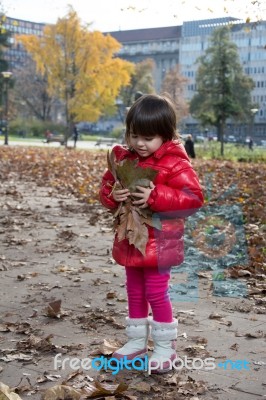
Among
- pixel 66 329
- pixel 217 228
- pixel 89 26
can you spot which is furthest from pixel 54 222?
pixel 89 26

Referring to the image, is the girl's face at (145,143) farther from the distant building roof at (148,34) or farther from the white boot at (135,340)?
the distant building roof at (148,34)

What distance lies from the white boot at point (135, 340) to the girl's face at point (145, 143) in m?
0.88

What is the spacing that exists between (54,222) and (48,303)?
429cm

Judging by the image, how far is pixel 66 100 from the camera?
49062mm

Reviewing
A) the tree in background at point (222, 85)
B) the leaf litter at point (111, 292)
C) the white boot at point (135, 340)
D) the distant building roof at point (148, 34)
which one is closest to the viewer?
the leaf litter at point (111, 292)

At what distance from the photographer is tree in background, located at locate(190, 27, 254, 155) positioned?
46875 mm

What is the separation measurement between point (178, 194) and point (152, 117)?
39 centimetres

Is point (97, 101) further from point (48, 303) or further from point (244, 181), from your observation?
point (48, 303)

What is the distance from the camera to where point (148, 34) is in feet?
402

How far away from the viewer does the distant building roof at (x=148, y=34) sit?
391 ft

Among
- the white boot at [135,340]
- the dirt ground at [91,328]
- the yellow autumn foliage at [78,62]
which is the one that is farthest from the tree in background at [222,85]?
the white boot at [135,340]

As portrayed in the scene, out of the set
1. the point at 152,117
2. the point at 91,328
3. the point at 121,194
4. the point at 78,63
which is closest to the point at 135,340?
the point at 91,328

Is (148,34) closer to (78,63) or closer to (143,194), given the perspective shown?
(78,63)

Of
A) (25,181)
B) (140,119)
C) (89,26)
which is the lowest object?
(25,181)
